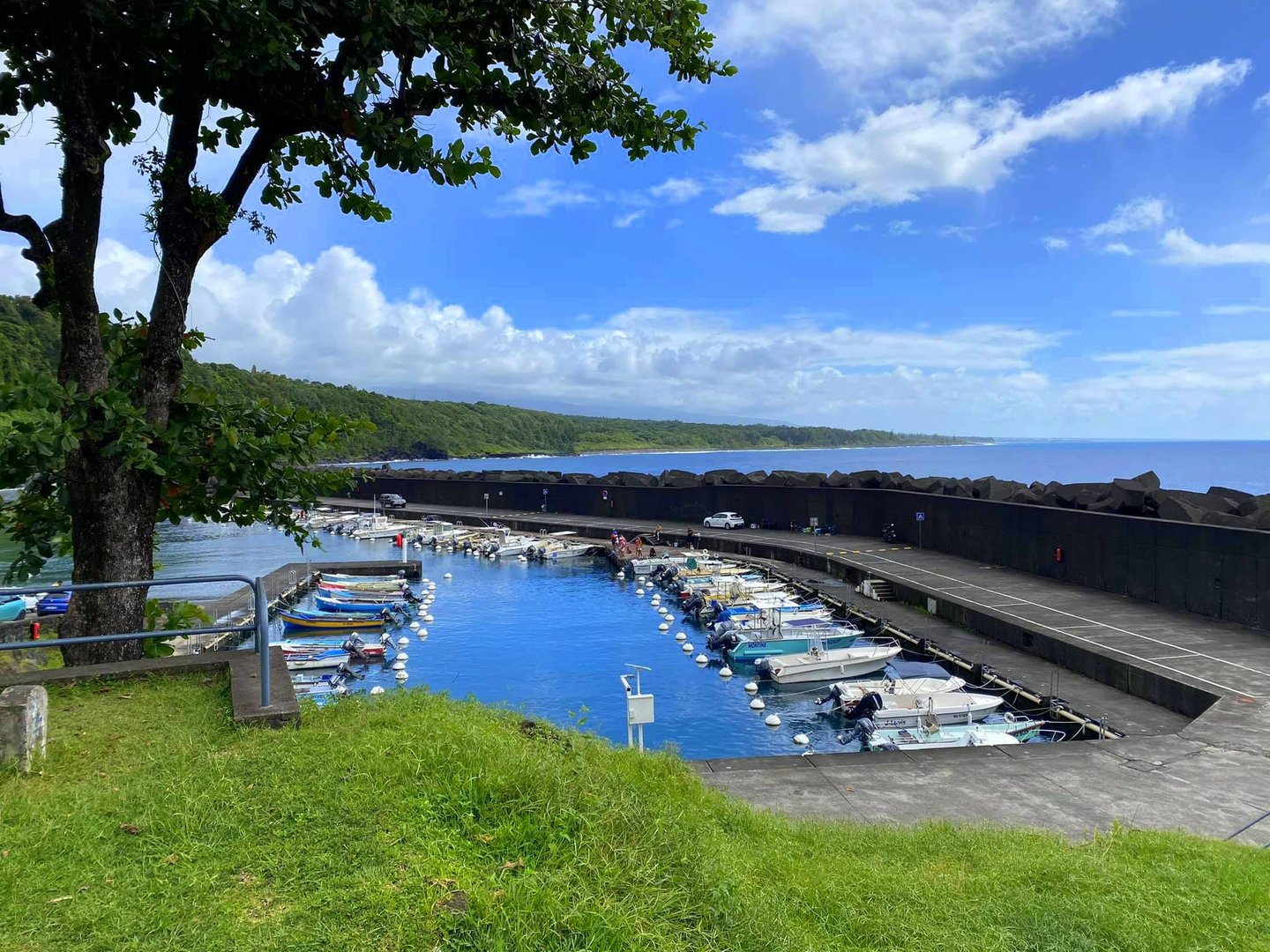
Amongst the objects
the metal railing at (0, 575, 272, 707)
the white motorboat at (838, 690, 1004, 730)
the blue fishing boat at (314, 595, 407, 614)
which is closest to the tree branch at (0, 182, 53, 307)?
the metal railing at (0, 575, 272, 707)

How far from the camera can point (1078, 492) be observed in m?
24.0

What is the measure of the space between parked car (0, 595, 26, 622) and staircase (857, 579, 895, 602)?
2407 cm

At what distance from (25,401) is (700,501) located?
128 feet

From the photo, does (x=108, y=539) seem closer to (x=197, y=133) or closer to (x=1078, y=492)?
(x=197, y=133)

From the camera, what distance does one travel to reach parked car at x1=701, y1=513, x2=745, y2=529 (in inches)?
1586

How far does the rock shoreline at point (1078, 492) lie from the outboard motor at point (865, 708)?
8.95 meters

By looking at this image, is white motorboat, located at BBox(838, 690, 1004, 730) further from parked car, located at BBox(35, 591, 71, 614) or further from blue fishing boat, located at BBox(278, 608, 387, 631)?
parked car, located at BBox(35, 591, 71, 614)

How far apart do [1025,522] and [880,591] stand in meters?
4.72

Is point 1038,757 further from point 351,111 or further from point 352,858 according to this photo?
point 351,111

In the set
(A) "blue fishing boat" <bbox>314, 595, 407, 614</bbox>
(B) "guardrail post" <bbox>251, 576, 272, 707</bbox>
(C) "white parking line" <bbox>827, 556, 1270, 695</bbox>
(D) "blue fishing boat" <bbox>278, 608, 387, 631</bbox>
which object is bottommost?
(D) "blue fishing boat" <bbox>278, 608, 387, 631</bbox>

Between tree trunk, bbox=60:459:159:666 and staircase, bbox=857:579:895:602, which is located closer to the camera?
tree trunk, bbox=60:459:159:666

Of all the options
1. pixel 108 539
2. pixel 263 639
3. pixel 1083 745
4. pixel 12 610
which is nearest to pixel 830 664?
pixel 1083 745

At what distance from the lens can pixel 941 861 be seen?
5309 mm

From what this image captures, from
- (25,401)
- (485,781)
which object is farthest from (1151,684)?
(25,401)
